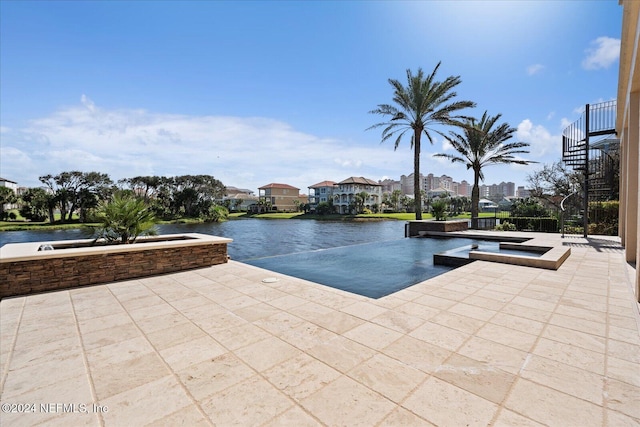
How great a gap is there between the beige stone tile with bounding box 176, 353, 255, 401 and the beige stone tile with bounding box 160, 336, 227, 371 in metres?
0.09

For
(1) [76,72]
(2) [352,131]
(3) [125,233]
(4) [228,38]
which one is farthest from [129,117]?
(2) [352,131]

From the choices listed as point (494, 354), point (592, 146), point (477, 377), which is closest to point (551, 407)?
point (477, 377)

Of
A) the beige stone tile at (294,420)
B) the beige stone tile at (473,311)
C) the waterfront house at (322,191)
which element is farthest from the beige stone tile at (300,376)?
the waterfront house at (322,191)

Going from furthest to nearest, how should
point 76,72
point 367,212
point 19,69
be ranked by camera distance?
point 367,212 → point 76,72 → point 19,69

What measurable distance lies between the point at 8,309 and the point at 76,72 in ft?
29.2

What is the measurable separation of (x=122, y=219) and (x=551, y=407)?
775 cm

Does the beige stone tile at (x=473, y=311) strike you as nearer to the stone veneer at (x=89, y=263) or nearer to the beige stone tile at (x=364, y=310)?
the beige stone tile at (x=364, y=310)

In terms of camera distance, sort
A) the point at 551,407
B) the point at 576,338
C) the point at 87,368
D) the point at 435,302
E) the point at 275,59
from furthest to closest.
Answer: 1. the point at 275,59
2. the point at 435,302
3. the point at 576,338
4. the point at 87,368
5. the point at 551,407

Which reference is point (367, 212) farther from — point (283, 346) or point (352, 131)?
point (283, 346)

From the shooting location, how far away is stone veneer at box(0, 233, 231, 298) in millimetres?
4859

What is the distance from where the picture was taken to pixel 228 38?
11086 mm

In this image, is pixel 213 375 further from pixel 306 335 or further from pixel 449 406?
pixel 449 406

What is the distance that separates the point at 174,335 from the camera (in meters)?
3.28

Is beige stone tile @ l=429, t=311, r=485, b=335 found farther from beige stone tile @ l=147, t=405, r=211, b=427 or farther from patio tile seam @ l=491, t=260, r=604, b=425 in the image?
beige stone tile @ l=147, t=405, r=211, b=427
